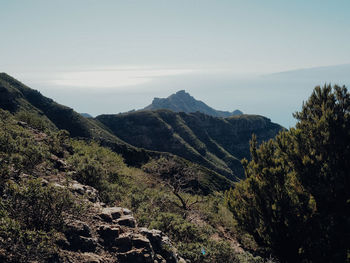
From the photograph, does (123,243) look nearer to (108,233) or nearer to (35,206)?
(108,233)

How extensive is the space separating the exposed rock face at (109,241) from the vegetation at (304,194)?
25.4 feet

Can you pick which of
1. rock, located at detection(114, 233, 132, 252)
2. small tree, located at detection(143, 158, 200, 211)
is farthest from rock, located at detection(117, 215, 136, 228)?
small tree, located at detection(143, 158, 200, 211)

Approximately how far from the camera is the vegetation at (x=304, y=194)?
14773 mm

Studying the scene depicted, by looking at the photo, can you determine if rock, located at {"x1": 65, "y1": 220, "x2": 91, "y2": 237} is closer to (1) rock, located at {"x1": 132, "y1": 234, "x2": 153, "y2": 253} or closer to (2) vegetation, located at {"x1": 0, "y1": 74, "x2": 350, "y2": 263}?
(2) vegetation, located at {"x1": 0, "y1": 74, "x2": 350, "y2": 263}

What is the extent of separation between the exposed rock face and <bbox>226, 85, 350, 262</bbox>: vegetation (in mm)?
7749

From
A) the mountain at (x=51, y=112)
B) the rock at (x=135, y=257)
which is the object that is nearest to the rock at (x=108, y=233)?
the rock at (x=135, y=257)

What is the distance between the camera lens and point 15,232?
7.26 m

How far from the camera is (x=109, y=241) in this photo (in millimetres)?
9820

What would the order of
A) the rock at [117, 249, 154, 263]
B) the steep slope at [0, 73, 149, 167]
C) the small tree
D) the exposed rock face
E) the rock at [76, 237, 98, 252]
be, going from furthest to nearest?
the steep slope at [0, 73, 149, 167] → the small tree → the rock at [117, 249, 154, 263] → the rock at [76, 237, 98, 252] → the exposed rock face

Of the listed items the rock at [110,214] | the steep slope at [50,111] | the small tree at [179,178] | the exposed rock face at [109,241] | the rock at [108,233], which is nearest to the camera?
the exposed rock face at [109,241]

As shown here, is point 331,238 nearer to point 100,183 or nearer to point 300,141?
point 300,141

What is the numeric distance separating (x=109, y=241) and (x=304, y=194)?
13.4 m

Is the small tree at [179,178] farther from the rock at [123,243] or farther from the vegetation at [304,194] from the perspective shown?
the rock at [123,243]

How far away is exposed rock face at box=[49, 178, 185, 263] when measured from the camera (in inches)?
344
